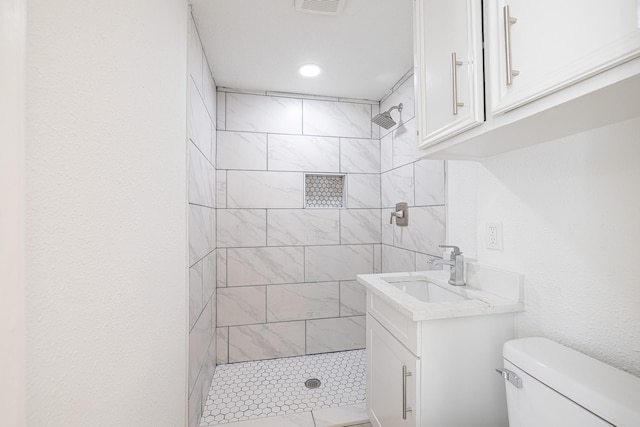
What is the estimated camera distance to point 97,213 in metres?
0.60

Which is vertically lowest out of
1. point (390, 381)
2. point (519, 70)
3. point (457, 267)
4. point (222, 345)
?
point (222, 345)

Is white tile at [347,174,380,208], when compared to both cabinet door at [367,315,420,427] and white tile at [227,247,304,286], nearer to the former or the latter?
white tile at [227,247,304,286]

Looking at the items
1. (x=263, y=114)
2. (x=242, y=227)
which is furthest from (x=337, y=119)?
(x=242, y=227)

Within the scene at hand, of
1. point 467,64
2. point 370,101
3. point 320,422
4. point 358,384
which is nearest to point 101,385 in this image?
point 467,64

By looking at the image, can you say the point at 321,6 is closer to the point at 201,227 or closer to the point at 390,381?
the point at 201,227

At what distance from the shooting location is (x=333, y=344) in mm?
2480

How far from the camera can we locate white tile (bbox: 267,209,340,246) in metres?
2.40

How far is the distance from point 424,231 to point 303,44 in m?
1.46

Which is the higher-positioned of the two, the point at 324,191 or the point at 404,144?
the point at 404,144

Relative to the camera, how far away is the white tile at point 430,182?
1.73m

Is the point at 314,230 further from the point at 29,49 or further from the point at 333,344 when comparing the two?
the point at 29,49

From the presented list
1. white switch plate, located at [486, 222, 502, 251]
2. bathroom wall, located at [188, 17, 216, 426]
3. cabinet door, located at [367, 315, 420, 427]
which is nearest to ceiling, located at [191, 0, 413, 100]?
bathroom wall, located at [188, 17, 216, 426]

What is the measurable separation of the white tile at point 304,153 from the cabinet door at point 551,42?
67.1 inches

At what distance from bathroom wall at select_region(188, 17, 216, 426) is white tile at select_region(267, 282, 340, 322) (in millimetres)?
481
